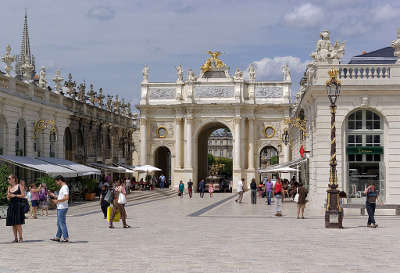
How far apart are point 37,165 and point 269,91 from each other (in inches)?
1447

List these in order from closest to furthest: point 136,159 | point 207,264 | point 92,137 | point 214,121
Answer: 1. point 207,264
2. point 92,137
3. point 214,121
4. point 136,159

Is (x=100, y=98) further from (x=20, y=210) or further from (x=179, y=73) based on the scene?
(x=20, y=210)

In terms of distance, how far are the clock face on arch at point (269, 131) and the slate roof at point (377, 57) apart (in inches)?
1069

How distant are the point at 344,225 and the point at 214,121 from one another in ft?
147

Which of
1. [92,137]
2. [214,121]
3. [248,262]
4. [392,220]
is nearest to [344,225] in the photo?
[392,220]

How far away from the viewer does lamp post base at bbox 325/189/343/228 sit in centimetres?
2091

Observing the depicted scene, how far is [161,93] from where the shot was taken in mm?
68312

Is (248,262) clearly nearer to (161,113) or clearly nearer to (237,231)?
(237,231)

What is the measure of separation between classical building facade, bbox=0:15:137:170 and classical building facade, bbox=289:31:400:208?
15955mm

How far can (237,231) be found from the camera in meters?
19.8

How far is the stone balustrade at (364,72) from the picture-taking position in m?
29.2

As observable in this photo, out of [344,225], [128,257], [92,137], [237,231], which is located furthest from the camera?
[92,137]

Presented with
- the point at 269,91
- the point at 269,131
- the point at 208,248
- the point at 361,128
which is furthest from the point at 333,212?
the point at 269,91

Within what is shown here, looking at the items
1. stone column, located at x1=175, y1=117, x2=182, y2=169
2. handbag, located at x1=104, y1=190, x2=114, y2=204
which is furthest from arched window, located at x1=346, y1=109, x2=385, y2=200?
stone column, located at x1=175, y1=117, x2=182, y2=169
